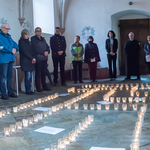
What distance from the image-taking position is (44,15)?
10.8 m

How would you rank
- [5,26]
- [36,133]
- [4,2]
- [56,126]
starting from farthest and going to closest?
[4,2], [5,26], [56,126], [36,133]

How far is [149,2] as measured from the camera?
36.4 feet

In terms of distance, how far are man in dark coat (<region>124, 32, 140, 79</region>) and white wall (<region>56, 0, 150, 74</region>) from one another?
7.52ft

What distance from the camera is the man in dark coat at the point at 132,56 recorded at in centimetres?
935

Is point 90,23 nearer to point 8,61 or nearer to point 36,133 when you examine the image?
point 8,61

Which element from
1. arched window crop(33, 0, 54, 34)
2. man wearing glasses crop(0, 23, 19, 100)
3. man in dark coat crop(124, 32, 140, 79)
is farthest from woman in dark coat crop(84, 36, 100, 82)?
man wearing glasses crop(0, 23, 19, 100)

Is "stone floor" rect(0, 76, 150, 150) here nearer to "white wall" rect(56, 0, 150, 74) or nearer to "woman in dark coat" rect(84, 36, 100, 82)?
"woman in dark coat" rect(84, 36, 100, 82)

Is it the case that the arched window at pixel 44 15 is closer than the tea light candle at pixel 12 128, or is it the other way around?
the tea light candle at pixel 12 128

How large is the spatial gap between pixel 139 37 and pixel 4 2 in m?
6.90

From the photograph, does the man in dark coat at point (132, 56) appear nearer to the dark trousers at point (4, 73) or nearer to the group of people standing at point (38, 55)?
the group of people standing at point (38, 55)

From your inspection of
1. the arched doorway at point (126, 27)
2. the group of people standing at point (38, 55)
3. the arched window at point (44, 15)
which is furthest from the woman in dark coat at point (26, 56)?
the arched doorway at point (126, 27)

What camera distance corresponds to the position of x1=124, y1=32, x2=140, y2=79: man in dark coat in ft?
30.7

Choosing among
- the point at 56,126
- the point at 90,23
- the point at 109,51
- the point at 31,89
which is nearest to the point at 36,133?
the point at 56,126

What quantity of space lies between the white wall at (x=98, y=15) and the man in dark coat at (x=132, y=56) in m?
2.29
